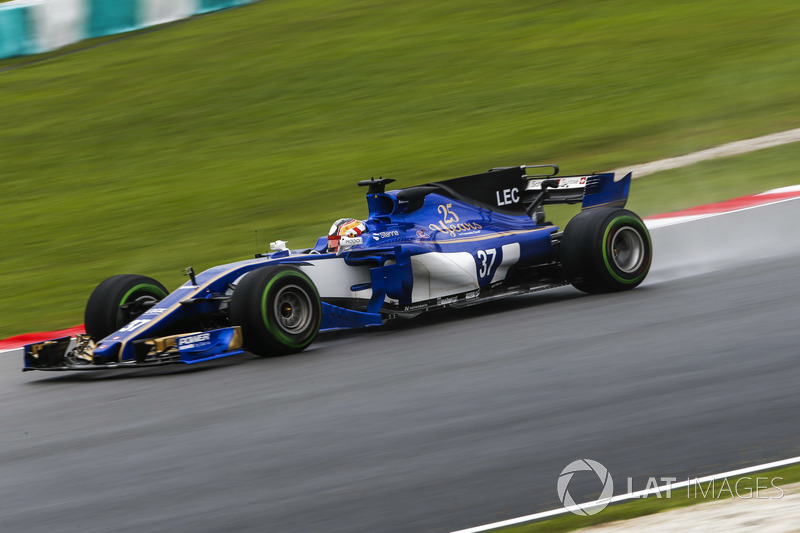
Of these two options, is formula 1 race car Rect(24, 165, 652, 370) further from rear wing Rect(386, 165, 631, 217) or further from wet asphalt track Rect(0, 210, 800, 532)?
wet asphalt track Rect(0, 210, 800, 532)

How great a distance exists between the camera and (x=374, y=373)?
23.6 feet

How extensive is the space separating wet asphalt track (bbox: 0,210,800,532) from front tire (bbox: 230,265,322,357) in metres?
0.16

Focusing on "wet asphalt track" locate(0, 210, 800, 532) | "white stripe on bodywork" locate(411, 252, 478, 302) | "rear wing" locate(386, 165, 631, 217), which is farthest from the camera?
"rear wing" locate(386, 165, 631, 217)

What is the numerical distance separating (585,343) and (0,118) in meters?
18.4

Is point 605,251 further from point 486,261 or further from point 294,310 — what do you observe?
point 294,310

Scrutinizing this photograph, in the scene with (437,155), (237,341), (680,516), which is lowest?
(680,516)

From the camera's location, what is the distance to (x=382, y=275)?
28.2ft

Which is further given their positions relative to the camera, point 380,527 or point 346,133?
point 346,133

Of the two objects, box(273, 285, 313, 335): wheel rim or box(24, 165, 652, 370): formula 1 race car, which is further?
box(273, 285, 313, 335): wheel rim

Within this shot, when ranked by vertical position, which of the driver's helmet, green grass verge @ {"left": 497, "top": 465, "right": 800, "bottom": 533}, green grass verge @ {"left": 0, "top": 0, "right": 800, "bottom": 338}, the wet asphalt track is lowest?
green grass verge @ {"left": 497, "top": 465, "right": 800, "bottom": 533}

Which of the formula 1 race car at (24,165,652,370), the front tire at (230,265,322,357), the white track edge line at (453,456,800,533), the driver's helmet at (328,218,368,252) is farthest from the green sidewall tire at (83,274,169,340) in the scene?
the white track edge line at (453,456,800,533)

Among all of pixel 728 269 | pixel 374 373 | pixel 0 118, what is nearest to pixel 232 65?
pixel 0 118

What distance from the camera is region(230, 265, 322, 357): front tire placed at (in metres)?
7.55

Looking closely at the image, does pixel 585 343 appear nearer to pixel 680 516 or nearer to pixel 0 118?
pixel 680 516
